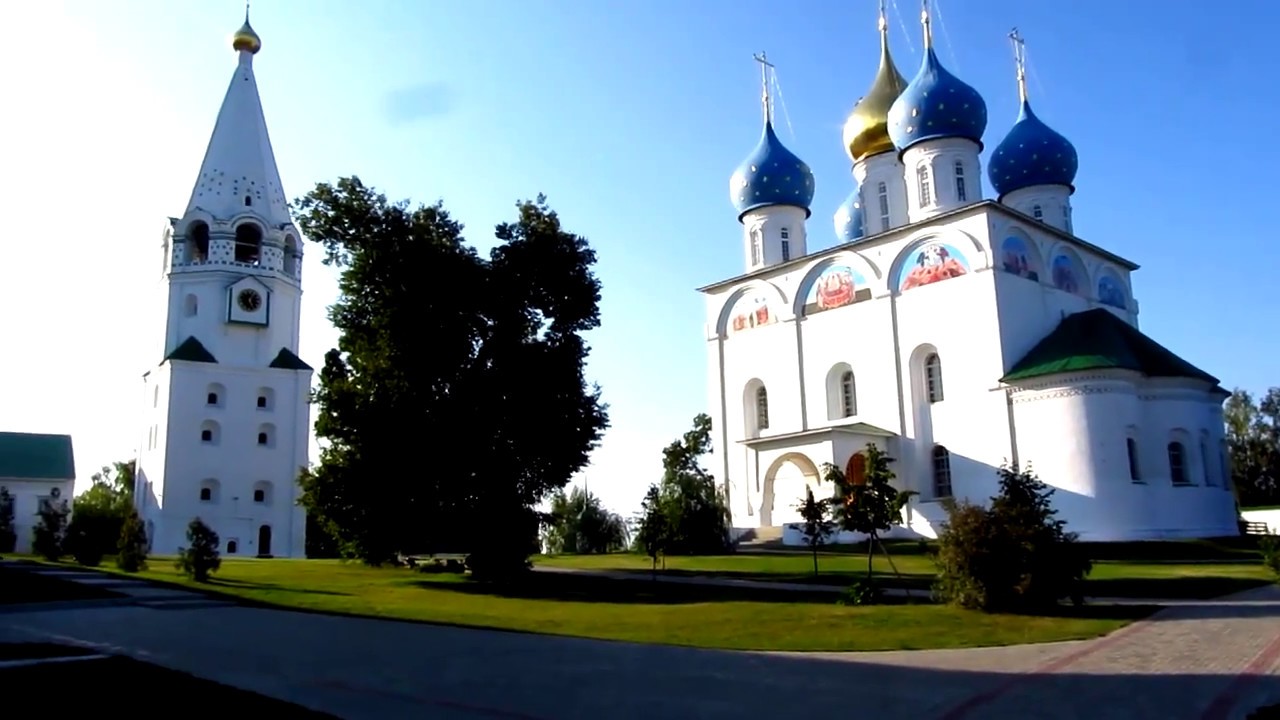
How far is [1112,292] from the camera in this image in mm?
39406

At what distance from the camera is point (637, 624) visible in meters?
14.8

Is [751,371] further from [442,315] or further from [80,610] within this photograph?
[80,610]

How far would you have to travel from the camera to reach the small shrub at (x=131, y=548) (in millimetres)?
23891

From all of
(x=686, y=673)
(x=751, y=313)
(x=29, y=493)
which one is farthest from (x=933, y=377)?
(x=29, y=493)

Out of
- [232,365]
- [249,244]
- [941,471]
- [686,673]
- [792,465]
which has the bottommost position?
[686,673]

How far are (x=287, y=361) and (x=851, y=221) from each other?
93.6ft

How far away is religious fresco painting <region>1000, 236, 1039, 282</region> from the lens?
112ft

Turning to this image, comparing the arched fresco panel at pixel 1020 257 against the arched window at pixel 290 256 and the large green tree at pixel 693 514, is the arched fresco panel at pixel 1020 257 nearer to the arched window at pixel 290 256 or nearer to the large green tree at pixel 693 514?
the large green tree at pixel 693 514

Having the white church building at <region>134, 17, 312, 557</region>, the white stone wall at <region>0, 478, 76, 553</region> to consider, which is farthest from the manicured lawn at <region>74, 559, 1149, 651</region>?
the white stone wall at <region>0, 478, 76, 553</region>

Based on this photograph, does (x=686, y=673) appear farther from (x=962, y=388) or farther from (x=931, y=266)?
(x=931, y=266)

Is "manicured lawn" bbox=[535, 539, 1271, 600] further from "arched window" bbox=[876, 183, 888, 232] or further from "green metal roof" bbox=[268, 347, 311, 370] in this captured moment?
"green metal roof" bbox=[268, 347, 311, 370]

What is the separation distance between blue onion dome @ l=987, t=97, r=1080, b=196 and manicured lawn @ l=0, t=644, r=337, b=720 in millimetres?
38230

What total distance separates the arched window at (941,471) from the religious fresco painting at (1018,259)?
6.92 meters

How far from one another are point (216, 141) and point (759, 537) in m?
34.1
